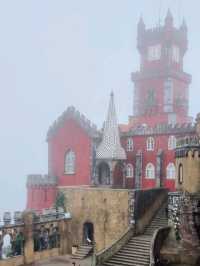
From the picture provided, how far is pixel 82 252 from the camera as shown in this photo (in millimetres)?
31719

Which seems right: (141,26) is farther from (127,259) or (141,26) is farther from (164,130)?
(127,259)

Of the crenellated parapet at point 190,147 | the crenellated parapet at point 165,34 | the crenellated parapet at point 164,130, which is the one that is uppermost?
the crenellated parapet at point 165,34

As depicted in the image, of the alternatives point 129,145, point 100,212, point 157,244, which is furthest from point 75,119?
point 157,244

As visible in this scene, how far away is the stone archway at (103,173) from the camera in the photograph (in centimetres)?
4234

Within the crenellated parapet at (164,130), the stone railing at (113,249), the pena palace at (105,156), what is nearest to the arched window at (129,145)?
the pena palace at (105,156)

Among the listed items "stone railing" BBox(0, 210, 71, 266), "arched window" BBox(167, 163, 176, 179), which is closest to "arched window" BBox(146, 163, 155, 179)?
"arched window" BBox(167, 163, 176, 179)

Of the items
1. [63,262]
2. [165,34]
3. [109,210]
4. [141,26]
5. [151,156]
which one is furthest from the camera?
[141,26]

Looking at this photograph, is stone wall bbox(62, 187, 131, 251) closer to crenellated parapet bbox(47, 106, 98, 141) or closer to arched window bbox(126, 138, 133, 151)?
crenellated parapet bbox(47, 106, 98, 141)

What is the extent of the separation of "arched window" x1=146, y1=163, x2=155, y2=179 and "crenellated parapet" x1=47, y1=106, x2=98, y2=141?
6169 millimetres

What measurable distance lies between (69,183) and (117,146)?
658 centimetres

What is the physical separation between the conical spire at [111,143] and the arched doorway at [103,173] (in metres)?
1.12

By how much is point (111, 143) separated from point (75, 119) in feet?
16.0

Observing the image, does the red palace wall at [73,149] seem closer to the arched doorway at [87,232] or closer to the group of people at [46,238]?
the arched doorway at [87,232]

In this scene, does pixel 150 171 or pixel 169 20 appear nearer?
pixel 150 171
